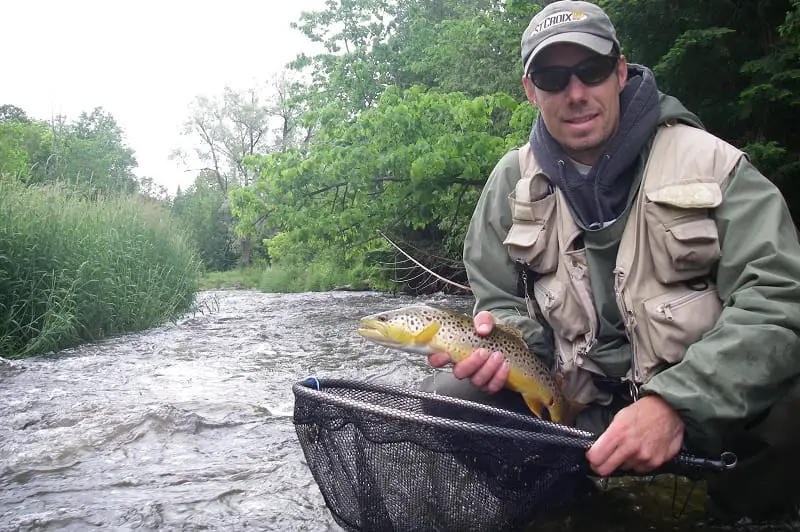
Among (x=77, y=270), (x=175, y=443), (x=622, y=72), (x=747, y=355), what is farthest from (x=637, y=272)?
(x=77, y=270)

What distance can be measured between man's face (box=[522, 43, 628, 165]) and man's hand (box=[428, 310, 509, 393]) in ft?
2.59

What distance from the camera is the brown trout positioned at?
7.75ft

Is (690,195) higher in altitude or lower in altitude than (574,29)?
lower

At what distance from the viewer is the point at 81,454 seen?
362 cm

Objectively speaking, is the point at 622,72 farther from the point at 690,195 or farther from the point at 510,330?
the point at 510,330

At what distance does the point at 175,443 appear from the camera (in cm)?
382

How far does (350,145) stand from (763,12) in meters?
7.67

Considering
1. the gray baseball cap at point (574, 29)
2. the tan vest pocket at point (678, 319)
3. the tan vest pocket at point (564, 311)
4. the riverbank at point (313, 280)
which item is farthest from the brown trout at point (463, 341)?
the riverbank at point (313, 280)

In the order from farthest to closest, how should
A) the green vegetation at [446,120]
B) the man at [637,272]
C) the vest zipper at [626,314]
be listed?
the green vegetation at [446,120], the vest zipper at [626,314], the man at [637,272]

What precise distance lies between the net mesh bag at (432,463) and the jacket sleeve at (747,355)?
6.5 inches

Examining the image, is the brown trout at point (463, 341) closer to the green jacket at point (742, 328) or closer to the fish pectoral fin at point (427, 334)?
the fish pectoral fin at point (427, 334)

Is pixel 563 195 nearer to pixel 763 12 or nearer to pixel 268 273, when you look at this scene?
pixel 763 12

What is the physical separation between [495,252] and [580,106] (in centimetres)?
69

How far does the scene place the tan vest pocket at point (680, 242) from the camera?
2.12m
